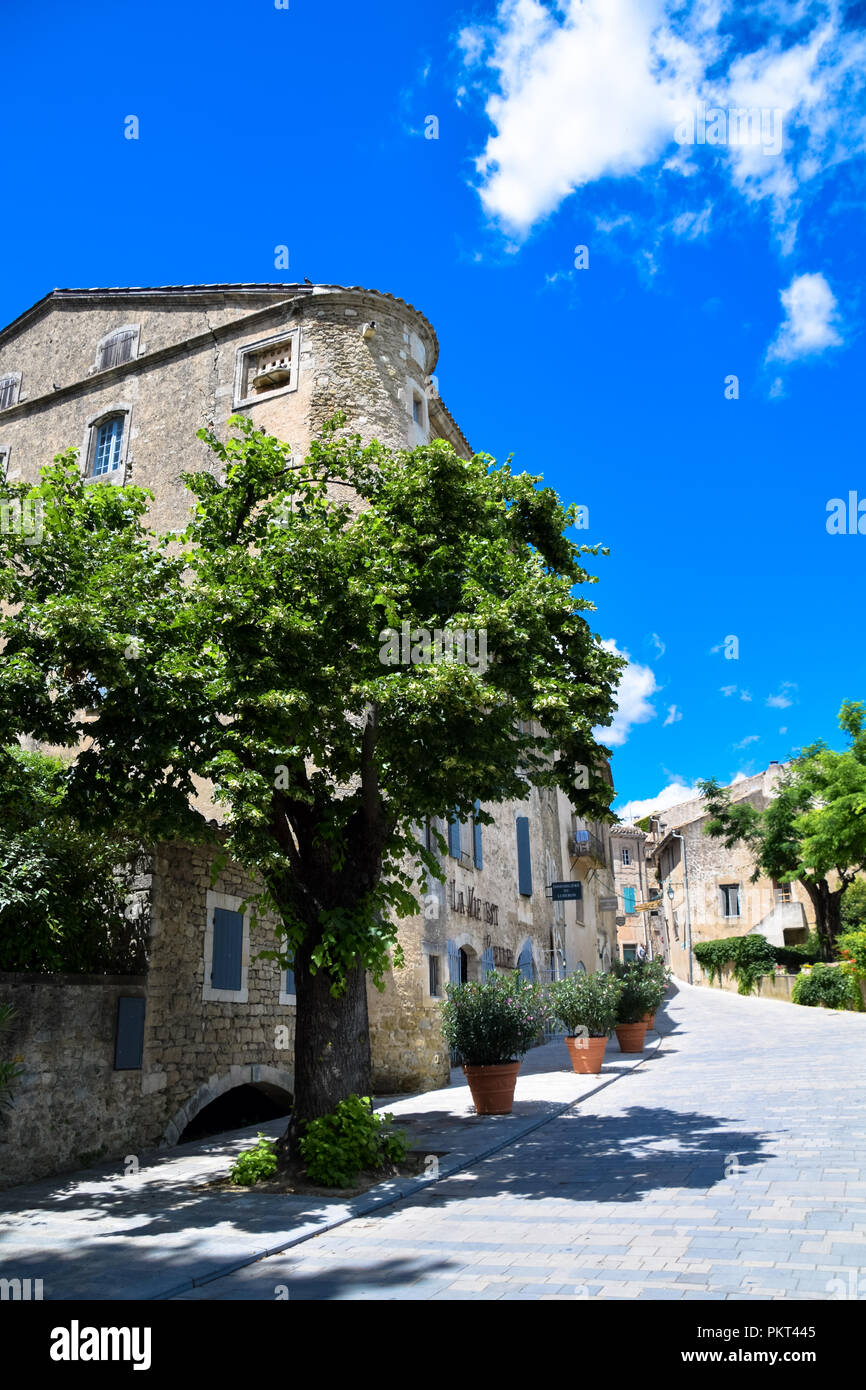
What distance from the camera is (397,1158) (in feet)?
29.7

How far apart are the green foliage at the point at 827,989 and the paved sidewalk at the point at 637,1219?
19.6 m

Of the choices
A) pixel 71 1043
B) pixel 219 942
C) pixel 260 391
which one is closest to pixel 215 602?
pixel 71 1043

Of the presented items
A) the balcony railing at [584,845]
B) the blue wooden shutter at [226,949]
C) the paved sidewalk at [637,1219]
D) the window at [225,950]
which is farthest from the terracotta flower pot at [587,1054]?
the balcony railing at [584,845]

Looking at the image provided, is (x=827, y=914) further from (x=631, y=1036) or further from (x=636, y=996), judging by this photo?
(x=636, y=996)

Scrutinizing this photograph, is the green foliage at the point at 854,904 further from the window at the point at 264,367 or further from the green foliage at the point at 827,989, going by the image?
the window at the point at 264,367

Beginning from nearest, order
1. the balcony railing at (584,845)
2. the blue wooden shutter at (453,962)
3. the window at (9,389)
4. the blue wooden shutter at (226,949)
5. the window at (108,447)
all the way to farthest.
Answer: the blue wooden shutter at (226,949) → the blue wooden shutter at (453,962) → the window at (108,447) → the window at (9,389) → the balcony railing at (584,845)

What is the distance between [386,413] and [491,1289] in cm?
1543

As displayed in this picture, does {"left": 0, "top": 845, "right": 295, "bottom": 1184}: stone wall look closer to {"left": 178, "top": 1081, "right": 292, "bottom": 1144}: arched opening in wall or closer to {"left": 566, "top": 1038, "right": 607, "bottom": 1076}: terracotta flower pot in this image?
{"left": 178, "top": 1081, "right": 292, "bottom": 1144}: arched opening in wall

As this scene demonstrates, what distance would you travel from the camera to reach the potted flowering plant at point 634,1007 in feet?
59.2

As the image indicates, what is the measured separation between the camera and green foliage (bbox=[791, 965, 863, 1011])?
98.9ft

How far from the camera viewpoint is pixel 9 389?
23719 mm

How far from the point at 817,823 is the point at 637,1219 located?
2695cm

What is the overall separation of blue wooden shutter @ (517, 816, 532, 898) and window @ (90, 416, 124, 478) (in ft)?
41.6

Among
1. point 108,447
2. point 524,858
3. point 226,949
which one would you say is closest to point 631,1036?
point 524,858
